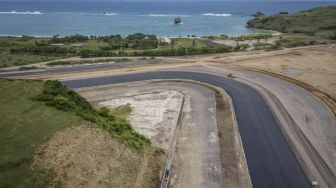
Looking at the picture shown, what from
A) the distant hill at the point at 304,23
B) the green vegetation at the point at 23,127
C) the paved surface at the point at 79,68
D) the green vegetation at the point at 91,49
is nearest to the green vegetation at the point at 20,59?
the green vegetation at the point at 91,49

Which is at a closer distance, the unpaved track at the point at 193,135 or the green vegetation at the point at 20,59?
the unpaved track at the point at 193,135

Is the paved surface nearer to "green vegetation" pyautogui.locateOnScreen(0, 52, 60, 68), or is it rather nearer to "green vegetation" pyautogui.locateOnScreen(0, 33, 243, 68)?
"green vegetation" pyautogui.locateOnScreen(0, 33, 243, 68)

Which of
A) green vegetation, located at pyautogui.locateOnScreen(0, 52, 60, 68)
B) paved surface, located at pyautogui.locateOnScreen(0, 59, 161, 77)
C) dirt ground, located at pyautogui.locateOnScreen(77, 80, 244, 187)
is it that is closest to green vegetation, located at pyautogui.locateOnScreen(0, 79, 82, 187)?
→ dirt ground, located at pyautogui.locateOnScreen(77, 80, 244, 187)

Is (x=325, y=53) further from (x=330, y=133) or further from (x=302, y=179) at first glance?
(x=302, y=179)

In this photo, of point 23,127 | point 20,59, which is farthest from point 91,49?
point 23,127

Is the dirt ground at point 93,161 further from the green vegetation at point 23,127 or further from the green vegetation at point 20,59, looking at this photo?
the green vegetation at point 20,59
